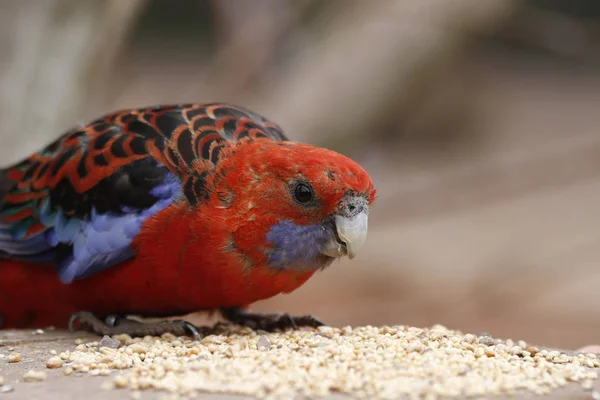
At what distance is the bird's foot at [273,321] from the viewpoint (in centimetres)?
358

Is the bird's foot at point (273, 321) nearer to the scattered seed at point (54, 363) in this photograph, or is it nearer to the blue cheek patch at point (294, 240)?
the blue cheek patch at point (294, 240)

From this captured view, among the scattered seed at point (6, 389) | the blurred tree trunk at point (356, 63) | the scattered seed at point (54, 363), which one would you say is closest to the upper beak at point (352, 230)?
the scattered seed at point (54, 363)

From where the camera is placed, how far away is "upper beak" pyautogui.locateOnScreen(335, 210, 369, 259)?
123 inches

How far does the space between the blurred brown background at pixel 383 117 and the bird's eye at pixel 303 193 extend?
2770mm

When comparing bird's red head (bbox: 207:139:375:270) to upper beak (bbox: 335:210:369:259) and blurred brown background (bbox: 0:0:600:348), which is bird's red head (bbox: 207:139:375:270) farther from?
blurred brown background (bbox: 0:0:600:348)

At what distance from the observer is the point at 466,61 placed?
11.6 metres

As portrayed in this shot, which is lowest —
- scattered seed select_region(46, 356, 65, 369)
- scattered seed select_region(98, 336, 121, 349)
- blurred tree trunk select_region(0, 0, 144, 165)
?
scattered seed select_region(46, 356, 65, 369)

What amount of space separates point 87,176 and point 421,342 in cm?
168

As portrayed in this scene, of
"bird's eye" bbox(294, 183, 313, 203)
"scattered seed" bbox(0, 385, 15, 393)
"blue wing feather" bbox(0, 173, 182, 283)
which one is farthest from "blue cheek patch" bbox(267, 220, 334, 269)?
"scattered seed" bbox(0, 385, 15, 393)

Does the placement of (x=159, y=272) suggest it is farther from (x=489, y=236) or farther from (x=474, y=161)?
(x=474, y=161)

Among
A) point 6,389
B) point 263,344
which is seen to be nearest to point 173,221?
point 263,344

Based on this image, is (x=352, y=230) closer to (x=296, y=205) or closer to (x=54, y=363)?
(x=296, y=205)

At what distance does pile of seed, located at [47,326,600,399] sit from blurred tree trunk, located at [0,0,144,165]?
2.49 meters

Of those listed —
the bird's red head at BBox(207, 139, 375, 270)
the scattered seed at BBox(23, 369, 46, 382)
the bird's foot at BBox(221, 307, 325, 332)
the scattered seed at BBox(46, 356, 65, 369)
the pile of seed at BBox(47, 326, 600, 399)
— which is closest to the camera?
the pile of seed at BBox(47, 326, 600, 399)
